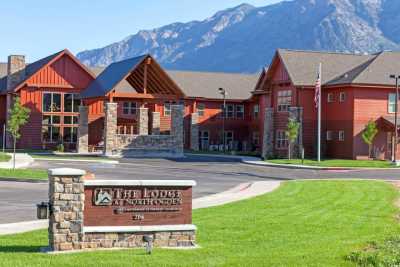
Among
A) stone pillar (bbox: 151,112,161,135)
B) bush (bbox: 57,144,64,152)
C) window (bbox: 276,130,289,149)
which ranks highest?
stone pillar (bbox: 151,112,161,135)

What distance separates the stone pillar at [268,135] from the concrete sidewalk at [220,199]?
85.0ft

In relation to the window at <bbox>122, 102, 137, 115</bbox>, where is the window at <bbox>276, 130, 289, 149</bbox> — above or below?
below

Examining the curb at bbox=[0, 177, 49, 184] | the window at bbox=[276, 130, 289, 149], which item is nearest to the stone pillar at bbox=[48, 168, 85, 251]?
the curb at bbox=[0, 177, 49, 184]

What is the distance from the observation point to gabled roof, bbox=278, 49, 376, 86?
2089 inches

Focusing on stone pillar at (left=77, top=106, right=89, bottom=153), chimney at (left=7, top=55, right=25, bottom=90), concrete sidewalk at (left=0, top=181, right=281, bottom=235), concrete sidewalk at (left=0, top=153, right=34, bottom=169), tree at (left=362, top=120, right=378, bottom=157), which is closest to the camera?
concrete sidewalk at (left=0, top=181, right=281, bottom=235)

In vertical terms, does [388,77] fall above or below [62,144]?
above

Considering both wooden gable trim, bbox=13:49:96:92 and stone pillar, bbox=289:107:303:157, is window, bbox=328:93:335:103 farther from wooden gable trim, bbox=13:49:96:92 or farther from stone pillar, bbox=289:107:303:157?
wooden gable trim, bbox=13:49:96:92

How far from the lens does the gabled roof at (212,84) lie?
6862 cm

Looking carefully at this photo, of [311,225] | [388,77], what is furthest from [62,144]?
[311,225]

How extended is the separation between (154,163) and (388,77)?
59.9ft

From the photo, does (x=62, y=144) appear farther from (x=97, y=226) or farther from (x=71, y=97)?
(x=97, y=226)

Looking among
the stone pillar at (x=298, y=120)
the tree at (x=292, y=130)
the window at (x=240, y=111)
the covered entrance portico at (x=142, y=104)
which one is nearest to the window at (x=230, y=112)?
the window at (x=240, y=111)

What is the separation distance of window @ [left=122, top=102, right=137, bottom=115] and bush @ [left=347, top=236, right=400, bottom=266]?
52935 millimetres

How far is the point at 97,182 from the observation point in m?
13.1
